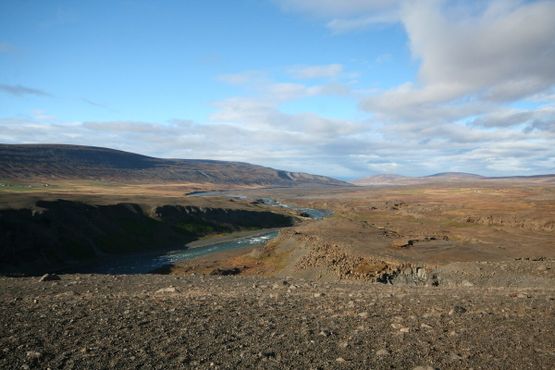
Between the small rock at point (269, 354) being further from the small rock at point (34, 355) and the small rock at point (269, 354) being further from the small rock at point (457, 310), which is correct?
the small rock at point (457, 310)

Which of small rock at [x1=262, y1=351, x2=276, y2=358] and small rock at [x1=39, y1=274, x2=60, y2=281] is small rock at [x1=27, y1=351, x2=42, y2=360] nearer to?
small rock at [x1=262, y1=351, x2=276, y2=358]

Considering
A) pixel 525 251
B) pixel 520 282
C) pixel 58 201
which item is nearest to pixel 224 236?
pixel 58 201

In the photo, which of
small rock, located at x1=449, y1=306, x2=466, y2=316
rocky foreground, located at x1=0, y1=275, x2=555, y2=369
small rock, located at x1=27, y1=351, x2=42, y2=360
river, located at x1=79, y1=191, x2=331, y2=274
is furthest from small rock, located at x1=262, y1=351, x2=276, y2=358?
river, located at x1=79, y1=191, x2=331, y2=274

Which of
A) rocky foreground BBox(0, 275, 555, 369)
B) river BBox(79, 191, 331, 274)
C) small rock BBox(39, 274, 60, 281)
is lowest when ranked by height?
river BBox(79, 191, 331, 274)

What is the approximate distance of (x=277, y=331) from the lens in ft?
38.2

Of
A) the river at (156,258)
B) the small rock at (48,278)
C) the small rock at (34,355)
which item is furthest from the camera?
the river at (156,258)

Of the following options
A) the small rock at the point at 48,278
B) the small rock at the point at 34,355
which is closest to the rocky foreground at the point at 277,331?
the small rock at the point at 34,355

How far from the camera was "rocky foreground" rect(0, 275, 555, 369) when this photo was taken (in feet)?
30.9

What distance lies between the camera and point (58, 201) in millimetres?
66625

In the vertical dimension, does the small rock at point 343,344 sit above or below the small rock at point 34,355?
above

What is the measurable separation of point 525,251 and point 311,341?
39169mm

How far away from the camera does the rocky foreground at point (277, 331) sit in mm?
9406

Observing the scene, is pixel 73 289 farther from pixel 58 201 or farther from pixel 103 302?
pixel 58 201

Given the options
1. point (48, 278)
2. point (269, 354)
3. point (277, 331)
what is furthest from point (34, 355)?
point (48, 278)
